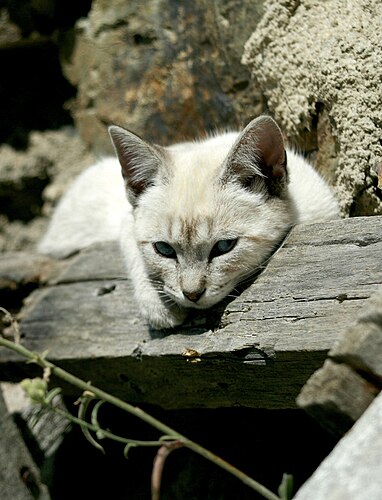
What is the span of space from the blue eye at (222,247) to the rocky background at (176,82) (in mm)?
513

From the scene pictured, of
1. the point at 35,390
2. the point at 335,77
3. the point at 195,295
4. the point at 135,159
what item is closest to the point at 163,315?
the point at 195,295

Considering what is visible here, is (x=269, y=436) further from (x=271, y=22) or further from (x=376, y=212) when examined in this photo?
(x=271, y=22)

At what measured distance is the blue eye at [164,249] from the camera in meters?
2.78

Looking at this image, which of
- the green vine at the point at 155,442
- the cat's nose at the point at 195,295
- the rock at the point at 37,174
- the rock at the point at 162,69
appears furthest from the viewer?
the rock at the point at 37,174

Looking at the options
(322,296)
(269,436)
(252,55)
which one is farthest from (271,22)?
(269,436)

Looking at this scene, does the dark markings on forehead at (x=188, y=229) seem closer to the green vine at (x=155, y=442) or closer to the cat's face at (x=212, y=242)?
the cat's face at (x=212, y=242)

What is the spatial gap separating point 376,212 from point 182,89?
1.68m

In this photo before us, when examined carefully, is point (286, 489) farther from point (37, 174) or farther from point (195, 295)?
point (37, 174)

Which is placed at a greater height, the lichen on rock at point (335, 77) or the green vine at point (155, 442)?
the lichen on rock at point (335, 77)

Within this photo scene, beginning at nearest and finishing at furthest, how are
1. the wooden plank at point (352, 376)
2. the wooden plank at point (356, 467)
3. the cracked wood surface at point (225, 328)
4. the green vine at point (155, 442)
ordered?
the wooden plank at point (356, 467), the wooden plank at point (352, 376), the green vine at point (155, 442), the cracked wood surface at point (225, 328)

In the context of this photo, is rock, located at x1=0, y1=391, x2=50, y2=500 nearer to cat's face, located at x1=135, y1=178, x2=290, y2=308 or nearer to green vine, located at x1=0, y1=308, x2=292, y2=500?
cat's face, located at x1=135, y1=178, x2=290, y2=308

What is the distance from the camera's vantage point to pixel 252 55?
3.23 metres

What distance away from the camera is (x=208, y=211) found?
268 cm

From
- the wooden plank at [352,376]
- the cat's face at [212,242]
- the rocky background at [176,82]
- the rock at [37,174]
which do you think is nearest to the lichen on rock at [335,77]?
the rocky background at [176,82]
